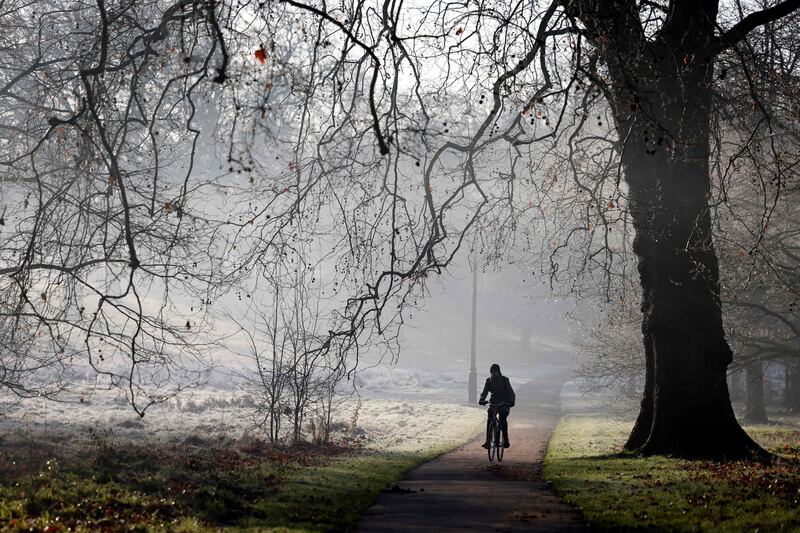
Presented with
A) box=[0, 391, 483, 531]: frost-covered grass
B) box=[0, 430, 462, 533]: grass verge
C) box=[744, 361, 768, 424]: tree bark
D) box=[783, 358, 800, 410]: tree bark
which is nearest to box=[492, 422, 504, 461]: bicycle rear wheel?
box=[0, 391, 483, 531]: frost-covered grass

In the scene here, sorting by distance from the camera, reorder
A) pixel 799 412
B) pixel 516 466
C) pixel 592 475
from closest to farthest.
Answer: pixel 592 475, pixel 516 466, pixel 799 412

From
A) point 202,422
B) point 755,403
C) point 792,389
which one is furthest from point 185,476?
point 792,389

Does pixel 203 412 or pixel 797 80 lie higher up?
pixel 797 80

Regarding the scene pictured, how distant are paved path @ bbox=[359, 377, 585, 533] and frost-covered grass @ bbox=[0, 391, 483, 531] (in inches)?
17.9

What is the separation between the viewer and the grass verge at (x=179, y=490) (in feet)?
27.6

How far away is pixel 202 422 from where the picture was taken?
25.8 metres

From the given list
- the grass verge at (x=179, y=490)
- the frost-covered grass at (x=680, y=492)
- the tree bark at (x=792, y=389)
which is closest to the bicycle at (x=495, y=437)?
the frost-covered grass at (x=680, y=492)

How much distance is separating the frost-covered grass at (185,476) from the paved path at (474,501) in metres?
0.46

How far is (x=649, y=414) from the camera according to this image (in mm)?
15609

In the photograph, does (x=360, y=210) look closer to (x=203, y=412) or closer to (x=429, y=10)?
(x=429, y=10)

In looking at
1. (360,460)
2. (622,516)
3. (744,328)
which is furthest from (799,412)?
(622,516)

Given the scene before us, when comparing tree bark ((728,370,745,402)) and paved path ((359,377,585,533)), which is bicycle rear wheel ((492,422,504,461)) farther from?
tree bark ((728,370,745,402))

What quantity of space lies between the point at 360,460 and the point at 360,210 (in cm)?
527

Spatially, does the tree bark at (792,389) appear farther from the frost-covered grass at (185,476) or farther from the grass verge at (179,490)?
the grass verge at (179,490)
